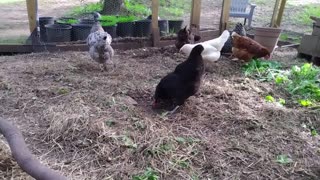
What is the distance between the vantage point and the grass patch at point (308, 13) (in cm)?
1075

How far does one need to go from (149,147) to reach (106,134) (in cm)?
44

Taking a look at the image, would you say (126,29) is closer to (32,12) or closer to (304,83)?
(32,12)

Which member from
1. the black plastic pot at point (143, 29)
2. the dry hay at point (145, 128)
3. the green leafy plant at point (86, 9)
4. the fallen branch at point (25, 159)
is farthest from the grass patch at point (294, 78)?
the green leafy plant at point (86, 9)

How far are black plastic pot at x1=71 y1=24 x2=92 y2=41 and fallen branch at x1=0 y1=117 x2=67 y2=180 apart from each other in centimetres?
434

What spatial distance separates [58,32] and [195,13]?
9.52ft

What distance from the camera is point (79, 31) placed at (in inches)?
247

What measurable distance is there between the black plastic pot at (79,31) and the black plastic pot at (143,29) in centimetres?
106

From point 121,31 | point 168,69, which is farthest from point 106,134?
point 121,31

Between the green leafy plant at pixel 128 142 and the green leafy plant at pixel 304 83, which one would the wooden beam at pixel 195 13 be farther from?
the green leafy plant at pixel 128 142

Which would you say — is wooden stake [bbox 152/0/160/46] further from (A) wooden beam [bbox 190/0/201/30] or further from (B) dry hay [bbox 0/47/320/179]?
(B) dry hay [bbox 0/47/320/179]

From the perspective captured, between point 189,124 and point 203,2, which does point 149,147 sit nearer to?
point 189,124

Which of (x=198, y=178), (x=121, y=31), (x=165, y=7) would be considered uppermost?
(x=165, y=7)

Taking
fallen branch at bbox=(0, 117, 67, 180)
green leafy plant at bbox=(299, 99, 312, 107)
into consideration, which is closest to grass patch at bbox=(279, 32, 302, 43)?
green leafy plant at bbox=(299, 99, 312, 107)

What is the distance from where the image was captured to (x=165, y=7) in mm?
6855
